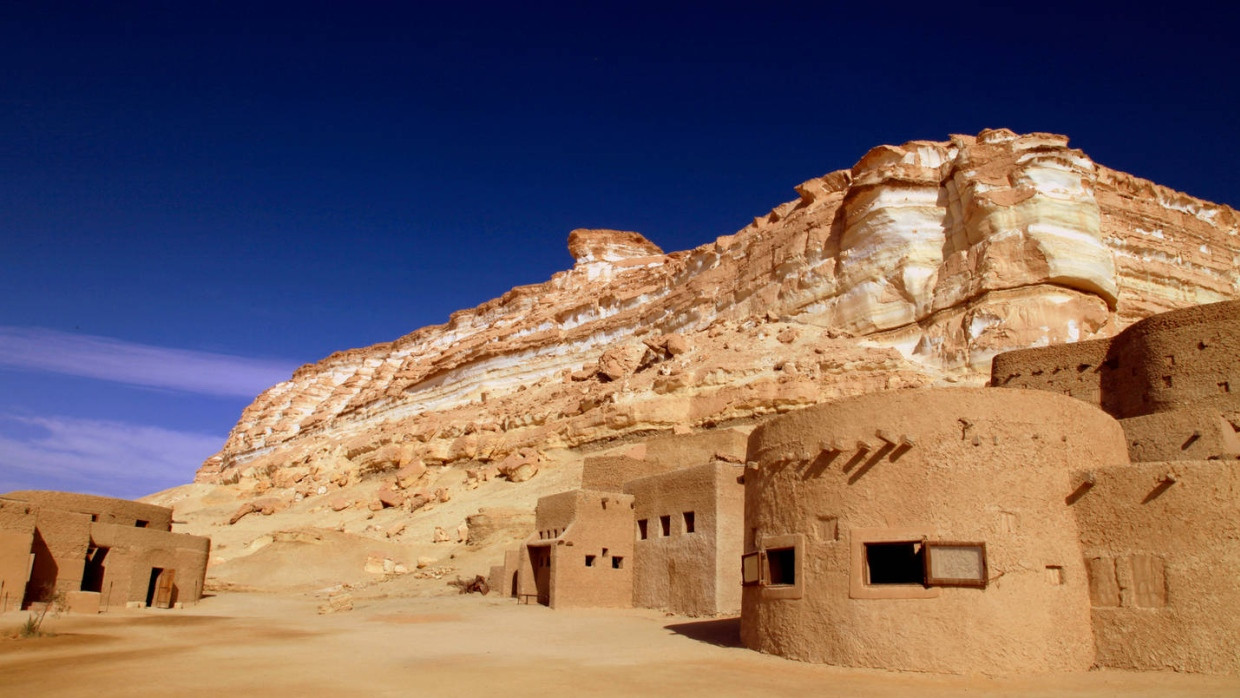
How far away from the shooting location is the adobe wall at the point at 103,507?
21188 mm

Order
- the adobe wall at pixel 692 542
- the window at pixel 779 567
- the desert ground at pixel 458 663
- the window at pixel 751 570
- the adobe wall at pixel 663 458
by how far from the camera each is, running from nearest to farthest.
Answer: the desert ground at pixel 458 663, the window at pixel 779 567, the window at pixel 751 570, the adobe wall at pixel 692 542, the adobe wall at pixel 663 458

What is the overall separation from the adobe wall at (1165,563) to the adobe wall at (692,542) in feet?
22.9

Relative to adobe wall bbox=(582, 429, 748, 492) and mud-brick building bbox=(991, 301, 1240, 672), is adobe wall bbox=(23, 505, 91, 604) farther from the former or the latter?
mud-brick building bbox=(991, 301, 1240, 672)

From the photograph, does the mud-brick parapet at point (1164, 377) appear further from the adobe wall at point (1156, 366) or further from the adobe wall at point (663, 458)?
the adobe wall at point (663, 458)

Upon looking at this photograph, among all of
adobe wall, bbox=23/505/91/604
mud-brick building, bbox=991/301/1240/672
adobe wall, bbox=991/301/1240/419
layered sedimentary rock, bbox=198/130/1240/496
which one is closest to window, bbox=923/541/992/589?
mud-brick building, bbox=991/301/1240/672

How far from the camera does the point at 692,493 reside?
1700cm

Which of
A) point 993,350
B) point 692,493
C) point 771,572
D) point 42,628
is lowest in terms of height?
point 42,628

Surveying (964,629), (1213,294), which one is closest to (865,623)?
(964,629)

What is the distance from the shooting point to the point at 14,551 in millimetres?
16844

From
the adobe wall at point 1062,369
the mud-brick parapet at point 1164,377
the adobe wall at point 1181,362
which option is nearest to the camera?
the mud-brick parapet at point 1164,377

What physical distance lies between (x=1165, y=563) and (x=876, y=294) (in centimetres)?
2874

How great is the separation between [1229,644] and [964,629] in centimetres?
267

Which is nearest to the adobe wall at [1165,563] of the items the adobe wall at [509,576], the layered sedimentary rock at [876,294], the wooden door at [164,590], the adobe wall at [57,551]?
the adobe wall at [509,576]

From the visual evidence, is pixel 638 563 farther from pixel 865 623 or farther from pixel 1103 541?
pixel 1103 541
